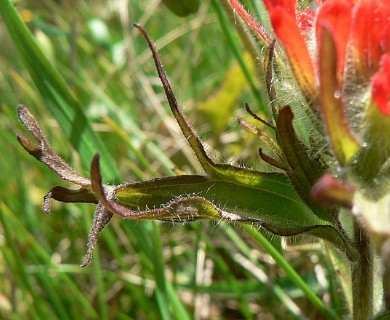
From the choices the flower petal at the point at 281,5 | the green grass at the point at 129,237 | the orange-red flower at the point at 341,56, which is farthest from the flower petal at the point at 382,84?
the green grass at the point at 129,237

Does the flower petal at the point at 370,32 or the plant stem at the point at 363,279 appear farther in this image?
the plant stem at the point at 363,279

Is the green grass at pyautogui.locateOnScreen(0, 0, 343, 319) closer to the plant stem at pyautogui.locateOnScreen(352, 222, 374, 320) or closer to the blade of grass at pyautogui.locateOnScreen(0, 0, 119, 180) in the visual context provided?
the blade of grass at pyautogui.locateOnScreen(0, 0, 119, 180)

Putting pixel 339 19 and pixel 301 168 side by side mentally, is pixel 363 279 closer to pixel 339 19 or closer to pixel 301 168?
pixel 301 168

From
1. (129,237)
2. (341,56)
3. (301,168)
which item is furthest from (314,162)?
(129,237)

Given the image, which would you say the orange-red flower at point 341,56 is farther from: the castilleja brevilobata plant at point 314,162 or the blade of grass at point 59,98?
the blade of grass at point 59,98

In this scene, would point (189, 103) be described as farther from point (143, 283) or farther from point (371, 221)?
point (371, 221)

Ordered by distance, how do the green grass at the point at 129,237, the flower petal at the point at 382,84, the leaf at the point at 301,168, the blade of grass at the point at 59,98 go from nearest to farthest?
the flower petal at the point at 382,84 → the leaf at the point at 301,168 → the blade of grass at the point at 59,98 → the green grass at the point at 129,237

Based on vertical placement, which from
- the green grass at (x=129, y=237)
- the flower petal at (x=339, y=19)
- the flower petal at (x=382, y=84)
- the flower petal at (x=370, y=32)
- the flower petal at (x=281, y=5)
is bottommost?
the flower petal at (x=382, y=84)
